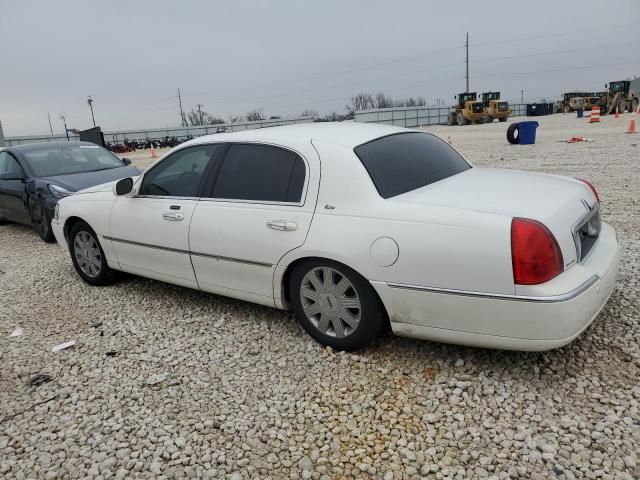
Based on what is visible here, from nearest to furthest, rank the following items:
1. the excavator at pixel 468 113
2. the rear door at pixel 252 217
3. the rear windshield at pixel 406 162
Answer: the rear windshield at pixel 406 162, the rear door at pixel 252 217, the excavator at pixel 468 113

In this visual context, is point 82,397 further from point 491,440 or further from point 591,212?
point 591,212

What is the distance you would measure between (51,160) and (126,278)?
361cm

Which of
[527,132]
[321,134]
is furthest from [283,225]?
[527,132]

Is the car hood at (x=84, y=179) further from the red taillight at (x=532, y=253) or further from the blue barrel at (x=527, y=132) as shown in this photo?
the blue barrel at (x=527, y=132)

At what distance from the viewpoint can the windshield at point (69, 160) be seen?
7.34 meters

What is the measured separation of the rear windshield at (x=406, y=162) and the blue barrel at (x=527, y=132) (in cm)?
1519

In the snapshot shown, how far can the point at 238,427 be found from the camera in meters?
2.66

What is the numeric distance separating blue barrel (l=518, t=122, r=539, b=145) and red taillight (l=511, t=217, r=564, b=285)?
652 inches

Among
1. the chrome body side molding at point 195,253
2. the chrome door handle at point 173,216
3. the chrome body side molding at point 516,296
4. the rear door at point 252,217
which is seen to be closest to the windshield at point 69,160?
the chrome body side molding at point 195,253

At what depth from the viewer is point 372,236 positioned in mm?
2869

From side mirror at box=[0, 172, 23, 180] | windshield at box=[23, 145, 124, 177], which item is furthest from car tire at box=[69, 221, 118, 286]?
side mirror at box=[0, 172, 23, 180]

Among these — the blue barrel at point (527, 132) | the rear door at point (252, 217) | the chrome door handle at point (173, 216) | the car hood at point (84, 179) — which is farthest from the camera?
the blue barrel at point (527, 132)

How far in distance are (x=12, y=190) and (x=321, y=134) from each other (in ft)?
20.1

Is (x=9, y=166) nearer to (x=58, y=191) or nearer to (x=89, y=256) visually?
(x=58, y=191)
